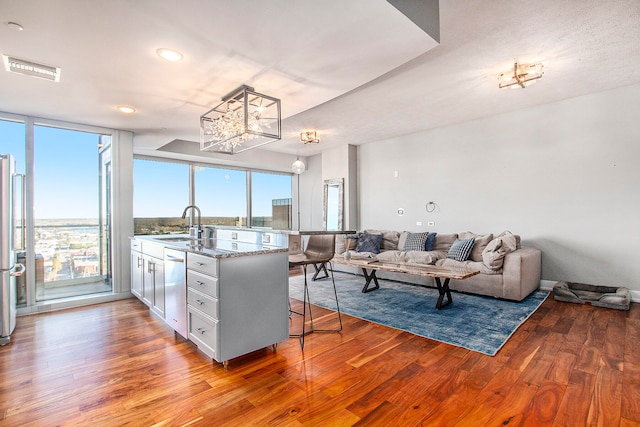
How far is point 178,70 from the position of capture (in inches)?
104

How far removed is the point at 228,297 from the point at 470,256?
12.7 feet

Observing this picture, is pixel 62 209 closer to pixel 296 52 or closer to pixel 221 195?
pixel 221 195

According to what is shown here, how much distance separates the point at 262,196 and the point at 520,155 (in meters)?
5.82

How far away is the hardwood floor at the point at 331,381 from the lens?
179 cm

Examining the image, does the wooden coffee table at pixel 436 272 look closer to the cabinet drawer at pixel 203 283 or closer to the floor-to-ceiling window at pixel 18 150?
the cabinet drawer at pixel 203 283

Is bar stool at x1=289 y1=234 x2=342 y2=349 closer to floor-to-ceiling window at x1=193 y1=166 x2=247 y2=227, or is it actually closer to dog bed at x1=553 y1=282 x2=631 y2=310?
dog bed at x1=553 y1=282 x2=631 y2=310

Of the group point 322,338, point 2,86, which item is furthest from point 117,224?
point 322,338

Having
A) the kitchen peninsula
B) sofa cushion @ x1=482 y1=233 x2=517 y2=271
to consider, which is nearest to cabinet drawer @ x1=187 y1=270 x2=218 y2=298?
the kitchen peninsula

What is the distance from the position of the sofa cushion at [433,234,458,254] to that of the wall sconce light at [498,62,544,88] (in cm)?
267

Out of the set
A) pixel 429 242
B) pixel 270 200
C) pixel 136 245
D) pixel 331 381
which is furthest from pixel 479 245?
pixel 270 200

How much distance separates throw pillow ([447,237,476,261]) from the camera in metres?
4.66

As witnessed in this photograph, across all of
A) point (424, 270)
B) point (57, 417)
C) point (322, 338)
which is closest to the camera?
A: point (57, 417)

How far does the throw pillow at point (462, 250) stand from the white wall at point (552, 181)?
637 mm

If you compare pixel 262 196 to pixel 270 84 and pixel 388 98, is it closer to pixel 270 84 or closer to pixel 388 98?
pixel 388 98
